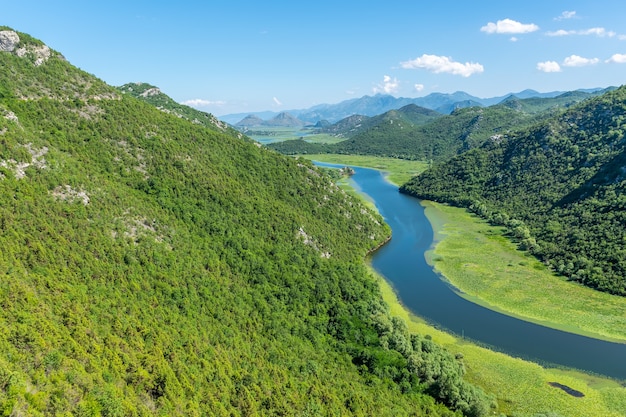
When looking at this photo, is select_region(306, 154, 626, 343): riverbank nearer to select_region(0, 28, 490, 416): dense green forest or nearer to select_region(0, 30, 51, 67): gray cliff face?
select_region(0, 28, 490, 416): dense green forest

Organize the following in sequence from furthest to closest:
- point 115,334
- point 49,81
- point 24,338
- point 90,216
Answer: point 49,81
point 90,216
point 115,334
point 24,338

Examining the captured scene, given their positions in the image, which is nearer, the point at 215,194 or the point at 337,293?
the point at 337,293

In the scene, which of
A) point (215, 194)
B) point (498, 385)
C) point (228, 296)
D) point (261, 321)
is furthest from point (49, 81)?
point (498, 385)

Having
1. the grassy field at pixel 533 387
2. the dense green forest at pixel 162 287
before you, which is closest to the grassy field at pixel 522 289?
the grassy field at pixel 533 387

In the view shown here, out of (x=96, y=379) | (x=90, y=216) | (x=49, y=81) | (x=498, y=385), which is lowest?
(x=498, y=385)

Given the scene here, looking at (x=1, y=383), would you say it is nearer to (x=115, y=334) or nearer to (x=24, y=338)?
(x=24, y=338)

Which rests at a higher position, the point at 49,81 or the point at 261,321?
the point at 49,81

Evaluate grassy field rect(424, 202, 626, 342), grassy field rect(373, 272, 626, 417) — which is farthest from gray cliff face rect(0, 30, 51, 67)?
grassy field rect(424, 202, 626, 342)
